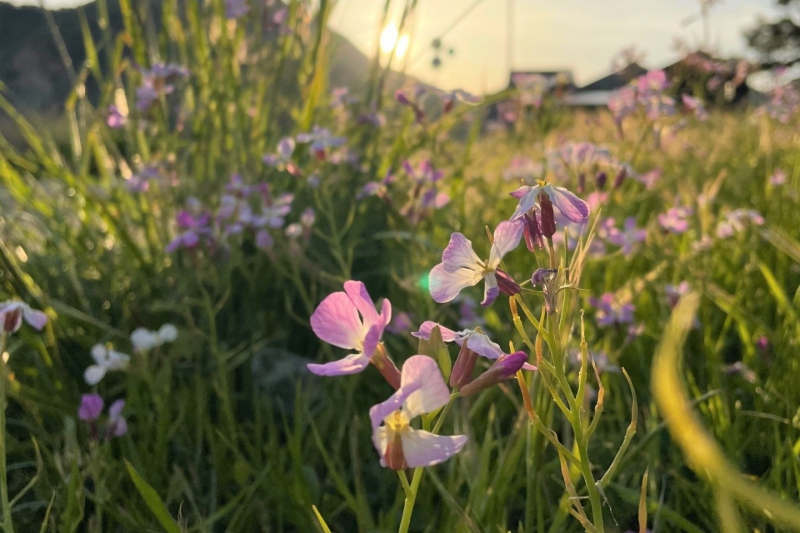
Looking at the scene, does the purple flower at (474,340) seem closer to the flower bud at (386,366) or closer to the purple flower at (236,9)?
the flower bud at (386,366)

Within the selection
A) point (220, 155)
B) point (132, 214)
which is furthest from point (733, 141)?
point (132, 214)

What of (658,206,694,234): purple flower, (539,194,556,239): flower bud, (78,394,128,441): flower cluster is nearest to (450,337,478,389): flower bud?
(539,194,556,239): flower bud

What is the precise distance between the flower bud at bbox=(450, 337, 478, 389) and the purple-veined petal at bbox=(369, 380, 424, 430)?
0.25ft

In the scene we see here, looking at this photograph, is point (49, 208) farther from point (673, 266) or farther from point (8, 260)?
point (673, 266)

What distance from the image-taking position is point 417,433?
0.37 metres

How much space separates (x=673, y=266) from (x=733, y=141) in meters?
2.10

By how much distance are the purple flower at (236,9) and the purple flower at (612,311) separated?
1.20 m

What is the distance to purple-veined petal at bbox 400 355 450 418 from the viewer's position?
0.36 m

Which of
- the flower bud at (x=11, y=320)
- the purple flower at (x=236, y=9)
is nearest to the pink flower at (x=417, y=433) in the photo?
the flower bud at (x=11, y=320)

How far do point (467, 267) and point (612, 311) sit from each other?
0.78 meters

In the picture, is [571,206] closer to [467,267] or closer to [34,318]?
[467,267]

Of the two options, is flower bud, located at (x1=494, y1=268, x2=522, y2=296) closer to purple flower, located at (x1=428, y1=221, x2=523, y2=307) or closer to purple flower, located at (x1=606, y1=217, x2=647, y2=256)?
purple flower, located at (x1=428, y1=221, x2=523, y2=307)

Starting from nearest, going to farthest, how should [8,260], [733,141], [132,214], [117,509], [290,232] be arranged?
1. [117,509]
2. [8,260]
3. [290,232]
4. [132,214]
5. [733,141]

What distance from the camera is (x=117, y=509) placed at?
2.46 ft
